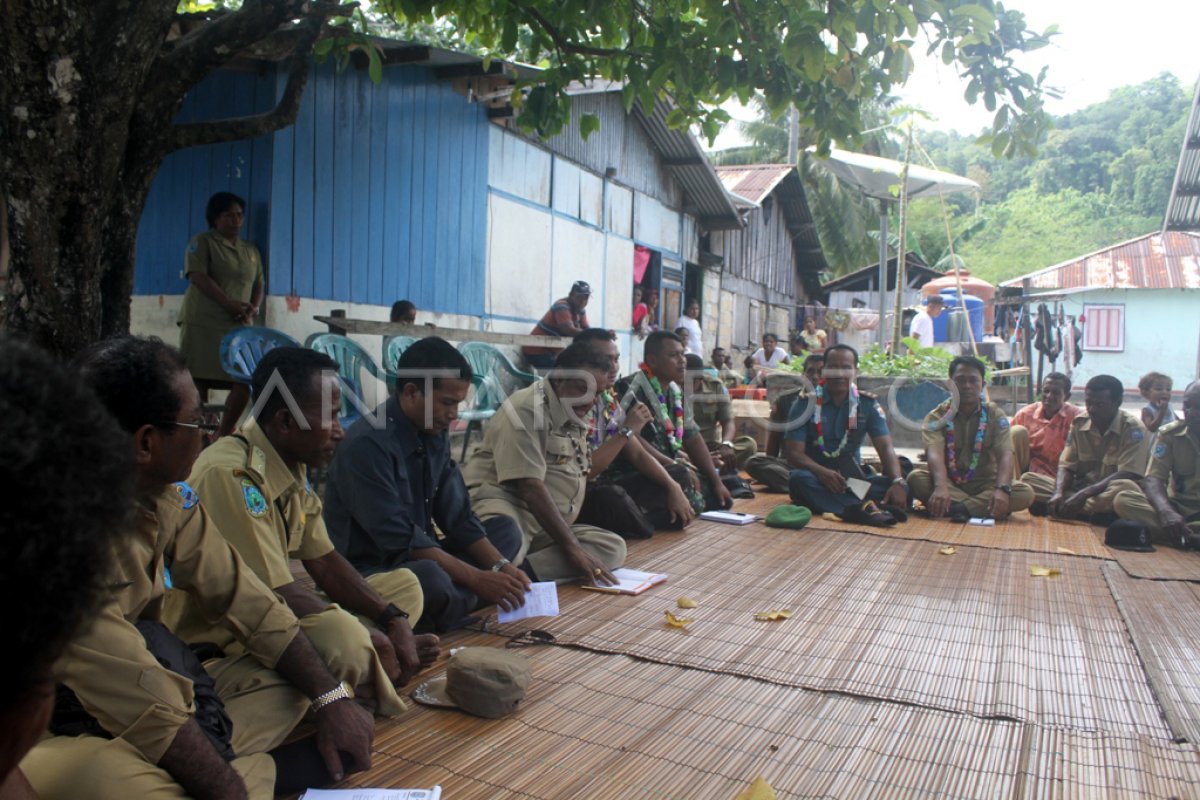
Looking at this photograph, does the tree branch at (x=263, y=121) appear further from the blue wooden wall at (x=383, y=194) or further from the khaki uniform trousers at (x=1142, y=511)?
the khaki uniform trousers at (x=1142, y=511)

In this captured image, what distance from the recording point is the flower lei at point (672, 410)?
20.0 ft

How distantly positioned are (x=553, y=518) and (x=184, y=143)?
218 centimetres

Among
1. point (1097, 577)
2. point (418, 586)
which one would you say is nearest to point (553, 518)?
point (418, 586)

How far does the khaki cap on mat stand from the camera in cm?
261

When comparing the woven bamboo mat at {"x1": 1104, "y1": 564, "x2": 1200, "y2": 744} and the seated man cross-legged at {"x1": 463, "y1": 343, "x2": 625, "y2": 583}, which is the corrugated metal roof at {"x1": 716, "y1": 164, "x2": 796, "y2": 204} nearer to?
the seated man cross-legged at {"x1": 463, "y1": 343, "x2": 625, "y2": 583}

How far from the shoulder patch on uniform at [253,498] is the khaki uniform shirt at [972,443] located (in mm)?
5086

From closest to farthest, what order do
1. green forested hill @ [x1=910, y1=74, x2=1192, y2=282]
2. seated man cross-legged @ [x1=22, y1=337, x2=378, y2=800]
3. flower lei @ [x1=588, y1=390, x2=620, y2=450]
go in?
seated man cross-legged @ [x1=22, y1=337, x2=378, y2=800]
flower lei @ [x1=588, y1=390, x2=620, y2=450]
green forested hill @ [x1=910, y1=74, x2=1192, y2=282]

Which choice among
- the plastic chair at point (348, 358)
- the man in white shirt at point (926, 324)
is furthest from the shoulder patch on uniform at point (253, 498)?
the man in white shirt at point (926, 324)

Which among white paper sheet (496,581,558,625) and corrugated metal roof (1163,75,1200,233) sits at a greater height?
corrugated metal roof (1163,75,1200,233)

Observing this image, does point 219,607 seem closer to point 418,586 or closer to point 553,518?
point 418,586

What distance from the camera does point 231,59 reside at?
380 cm

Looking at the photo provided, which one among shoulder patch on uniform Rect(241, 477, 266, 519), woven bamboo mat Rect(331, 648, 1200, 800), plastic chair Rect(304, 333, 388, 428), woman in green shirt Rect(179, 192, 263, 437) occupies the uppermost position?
woman in green shirt Rect(179, 192, 263, 437)

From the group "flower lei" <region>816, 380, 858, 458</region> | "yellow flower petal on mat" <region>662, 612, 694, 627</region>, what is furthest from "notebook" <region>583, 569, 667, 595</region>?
"flower lei" <region>816, 380, 858, 458</region>

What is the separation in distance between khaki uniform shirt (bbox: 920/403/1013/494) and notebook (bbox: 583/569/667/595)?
118 inches
